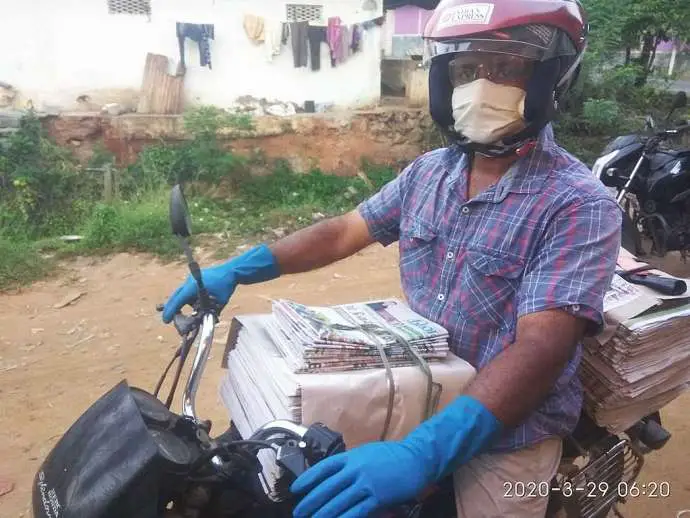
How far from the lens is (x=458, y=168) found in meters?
2.01

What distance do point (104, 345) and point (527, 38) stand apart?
12.8 ft

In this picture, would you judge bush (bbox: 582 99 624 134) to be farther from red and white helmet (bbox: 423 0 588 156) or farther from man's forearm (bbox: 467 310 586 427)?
man's forearm (bbox: 467 310 586 427)

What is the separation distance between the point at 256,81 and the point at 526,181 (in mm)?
7909

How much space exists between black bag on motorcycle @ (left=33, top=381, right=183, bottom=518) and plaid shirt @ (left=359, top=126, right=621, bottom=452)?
0.88m

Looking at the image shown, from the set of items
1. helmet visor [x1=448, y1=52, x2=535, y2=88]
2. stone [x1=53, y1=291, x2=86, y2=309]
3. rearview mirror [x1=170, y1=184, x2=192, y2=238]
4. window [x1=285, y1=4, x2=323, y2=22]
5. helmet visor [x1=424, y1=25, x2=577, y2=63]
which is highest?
window [x1=285, y1=4, x2=323, y2=22]

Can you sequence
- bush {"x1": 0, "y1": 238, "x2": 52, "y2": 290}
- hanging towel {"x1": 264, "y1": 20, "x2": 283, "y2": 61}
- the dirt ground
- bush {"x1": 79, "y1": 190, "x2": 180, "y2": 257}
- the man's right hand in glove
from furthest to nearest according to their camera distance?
1. hanging towel {"x1": 264, "y1": 20, "x2": 283, "y2": 61}
2. bush {"x1": 79, "y1": 190, "x2": 180, "y2": 257}
3. bush {"x1": 0, "y1": 238, "x2": 52, "y2": 290}
4. the dirt ground
5. the man's right hand in glove

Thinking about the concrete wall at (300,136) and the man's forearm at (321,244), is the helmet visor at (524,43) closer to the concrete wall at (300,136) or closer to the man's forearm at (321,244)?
the man's forearm at (321,244)

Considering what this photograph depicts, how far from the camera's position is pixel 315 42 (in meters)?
9.27

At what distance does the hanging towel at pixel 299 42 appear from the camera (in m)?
9.09

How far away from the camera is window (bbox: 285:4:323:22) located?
9152mm

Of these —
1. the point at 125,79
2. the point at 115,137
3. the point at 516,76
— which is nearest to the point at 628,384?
the point at 516,76

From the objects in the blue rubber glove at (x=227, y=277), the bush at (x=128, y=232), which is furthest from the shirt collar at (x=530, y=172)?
the bush at (x=128, y=232)

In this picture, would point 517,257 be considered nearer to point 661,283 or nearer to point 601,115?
point 661,283

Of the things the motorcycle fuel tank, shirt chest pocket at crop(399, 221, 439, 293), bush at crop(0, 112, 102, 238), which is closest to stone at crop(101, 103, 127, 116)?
bush at crop(0, 112, 102, 238)
